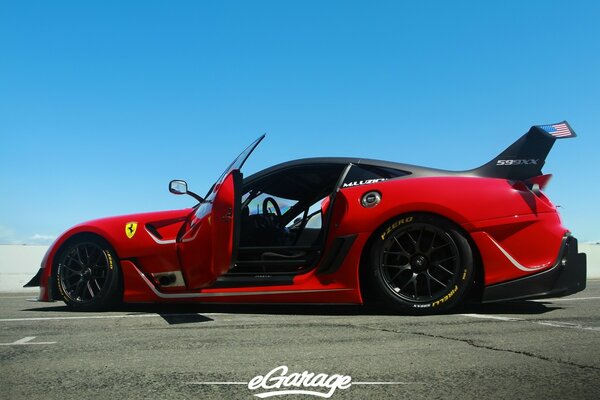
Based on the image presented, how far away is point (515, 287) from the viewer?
14.0 ft

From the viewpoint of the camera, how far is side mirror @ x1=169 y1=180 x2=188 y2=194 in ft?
17.6

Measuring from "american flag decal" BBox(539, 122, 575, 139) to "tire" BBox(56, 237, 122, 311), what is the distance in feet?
12.6

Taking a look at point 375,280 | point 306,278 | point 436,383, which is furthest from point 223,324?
point 436,383

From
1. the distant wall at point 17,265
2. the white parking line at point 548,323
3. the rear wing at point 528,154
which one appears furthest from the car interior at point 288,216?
the distant wall at point 17,265

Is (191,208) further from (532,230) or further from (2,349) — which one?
(532,230)

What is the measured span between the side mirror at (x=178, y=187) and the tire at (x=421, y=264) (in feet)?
6.64

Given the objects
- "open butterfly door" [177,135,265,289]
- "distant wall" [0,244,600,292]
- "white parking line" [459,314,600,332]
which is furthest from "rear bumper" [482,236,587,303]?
"distant wall" [0,244,600,292]

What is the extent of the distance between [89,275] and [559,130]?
4.27 metres

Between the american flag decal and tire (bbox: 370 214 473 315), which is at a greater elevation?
the american flag decal

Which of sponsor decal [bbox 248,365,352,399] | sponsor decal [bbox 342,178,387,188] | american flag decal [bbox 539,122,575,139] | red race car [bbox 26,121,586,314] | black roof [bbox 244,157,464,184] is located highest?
american flag decal [bbox 539,122,575,139]

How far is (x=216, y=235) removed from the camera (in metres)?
4.27

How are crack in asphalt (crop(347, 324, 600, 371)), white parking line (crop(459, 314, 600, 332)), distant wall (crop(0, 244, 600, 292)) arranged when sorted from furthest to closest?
distant wall (crop(0, 244, 600, 292)) < white parking line (crop(459, 314, 600, 332)) < crack in asphalt (crop(347, 324, 600, 371))

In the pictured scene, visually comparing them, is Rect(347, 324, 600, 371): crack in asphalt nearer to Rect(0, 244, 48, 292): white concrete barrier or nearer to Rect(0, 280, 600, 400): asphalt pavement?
Rect(0, 280, 600, 400): asphalt pavement

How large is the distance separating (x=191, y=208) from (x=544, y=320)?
10.5 ft
